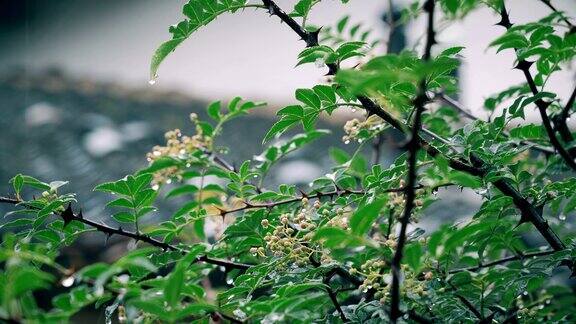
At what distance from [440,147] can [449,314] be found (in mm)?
404

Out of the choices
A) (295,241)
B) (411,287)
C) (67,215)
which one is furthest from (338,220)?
(67,215)

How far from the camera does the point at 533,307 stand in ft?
5.92

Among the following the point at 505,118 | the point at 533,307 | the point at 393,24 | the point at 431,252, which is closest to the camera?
the point at 431,252

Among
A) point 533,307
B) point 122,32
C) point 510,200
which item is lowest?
point 533,307

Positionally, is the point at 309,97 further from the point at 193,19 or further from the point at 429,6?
the point at 429,6

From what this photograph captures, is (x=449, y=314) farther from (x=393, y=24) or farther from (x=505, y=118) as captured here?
(x=393, y=24)

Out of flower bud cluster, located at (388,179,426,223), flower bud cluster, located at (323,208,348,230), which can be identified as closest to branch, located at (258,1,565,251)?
flower bud cluster, located at (388,179,426,223)

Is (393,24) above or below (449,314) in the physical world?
above

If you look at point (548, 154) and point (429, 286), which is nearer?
point (429, 286)

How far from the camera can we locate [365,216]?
0.99 metres

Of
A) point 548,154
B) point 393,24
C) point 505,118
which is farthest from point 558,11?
point 393,24

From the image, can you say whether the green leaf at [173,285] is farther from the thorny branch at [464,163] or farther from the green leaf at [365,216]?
the thorny branch at [464,163]

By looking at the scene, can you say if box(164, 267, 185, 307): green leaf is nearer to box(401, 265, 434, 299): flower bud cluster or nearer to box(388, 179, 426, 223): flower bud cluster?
box(401, 265, 434, 299): flower bud cluster

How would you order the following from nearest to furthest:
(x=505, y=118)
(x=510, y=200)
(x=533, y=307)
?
(x=510, y=200)
(x=505, y=118)
(x=533, y=307)
